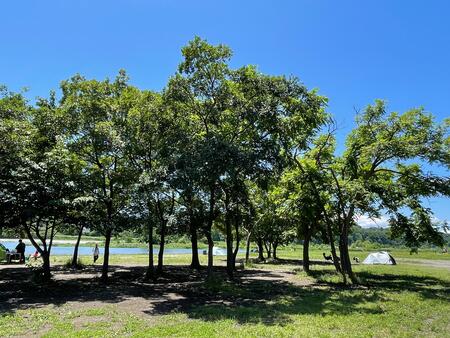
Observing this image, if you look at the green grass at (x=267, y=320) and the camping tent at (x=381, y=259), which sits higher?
the camping tent at (x=381, y=259)

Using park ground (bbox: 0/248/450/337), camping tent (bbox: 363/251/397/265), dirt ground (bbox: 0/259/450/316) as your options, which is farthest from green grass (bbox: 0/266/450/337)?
camping tent (bbox: 363/251/397/265)

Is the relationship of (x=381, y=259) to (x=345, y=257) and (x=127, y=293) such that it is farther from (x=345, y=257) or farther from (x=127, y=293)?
(x=127, y=293)

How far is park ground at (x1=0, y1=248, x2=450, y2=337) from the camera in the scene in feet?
31.1

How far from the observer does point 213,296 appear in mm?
15172

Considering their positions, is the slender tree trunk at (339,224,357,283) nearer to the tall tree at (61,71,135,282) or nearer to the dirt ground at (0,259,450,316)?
the dirt ground at (0,259,450,316)

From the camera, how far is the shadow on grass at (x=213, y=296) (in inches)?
468

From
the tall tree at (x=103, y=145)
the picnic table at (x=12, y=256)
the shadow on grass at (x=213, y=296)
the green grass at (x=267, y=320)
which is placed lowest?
the green grass at (x=267, y=320)

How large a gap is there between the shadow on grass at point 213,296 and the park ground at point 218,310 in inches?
1.2

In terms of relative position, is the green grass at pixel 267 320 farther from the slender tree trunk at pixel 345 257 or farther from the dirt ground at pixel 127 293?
the slender tree trunk at pixel 345 257

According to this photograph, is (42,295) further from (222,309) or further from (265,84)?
(265,84)

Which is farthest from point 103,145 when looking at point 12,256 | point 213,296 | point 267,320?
point 12,256

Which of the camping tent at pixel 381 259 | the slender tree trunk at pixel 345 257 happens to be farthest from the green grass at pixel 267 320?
the camping tent at pixel 381 259

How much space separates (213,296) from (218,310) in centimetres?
323

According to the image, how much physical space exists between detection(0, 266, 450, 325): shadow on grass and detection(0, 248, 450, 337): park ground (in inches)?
1.2
